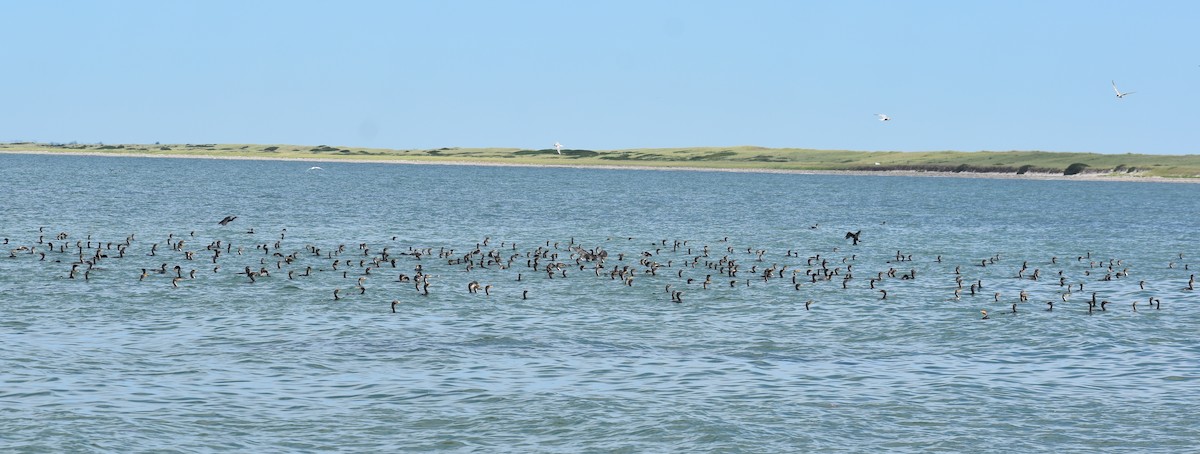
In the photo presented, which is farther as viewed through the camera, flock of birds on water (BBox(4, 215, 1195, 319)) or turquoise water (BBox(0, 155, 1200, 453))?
flock of birds on water (BBox(4, 215, 1195, 319))

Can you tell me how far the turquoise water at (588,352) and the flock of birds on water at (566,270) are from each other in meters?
0.28

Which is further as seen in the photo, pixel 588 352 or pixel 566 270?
pixel 566 270

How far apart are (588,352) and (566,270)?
62.1 feet

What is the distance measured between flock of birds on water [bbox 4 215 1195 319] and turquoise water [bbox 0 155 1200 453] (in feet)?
0.93

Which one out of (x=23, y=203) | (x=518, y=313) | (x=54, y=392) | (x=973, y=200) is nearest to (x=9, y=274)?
(x=518, y=313)

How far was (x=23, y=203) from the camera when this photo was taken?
92938 mm

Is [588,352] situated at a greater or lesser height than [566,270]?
greater

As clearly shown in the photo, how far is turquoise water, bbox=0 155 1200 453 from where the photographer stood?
23000 millimetres

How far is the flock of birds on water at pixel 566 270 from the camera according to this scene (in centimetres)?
4281

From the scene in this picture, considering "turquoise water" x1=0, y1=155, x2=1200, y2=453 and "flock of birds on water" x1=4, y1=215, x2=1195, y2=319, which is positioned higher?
"turquoise water" x1=0, y1=155, x2=1200, y2=453

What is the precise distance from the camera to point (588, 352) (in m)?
30.8

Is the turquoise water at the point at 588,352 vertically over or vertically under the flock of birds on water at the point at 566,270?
over

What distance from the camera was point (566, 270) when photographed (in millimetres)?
49719

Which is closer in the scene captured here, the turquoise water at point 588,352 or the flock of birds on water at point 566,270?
the turquoise water at point 588,352
